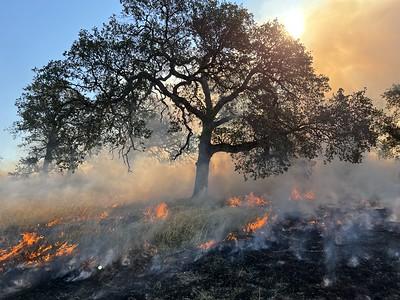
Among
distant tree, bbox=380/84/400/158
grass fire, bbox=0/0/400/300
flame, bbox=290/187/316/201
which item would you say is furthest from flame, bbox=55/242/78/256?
distant tree, bbox=380/84/400/158

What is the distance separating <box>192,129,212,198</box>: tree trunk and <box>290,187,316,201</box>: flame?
546 cm

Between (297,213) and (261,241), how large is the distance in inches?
233

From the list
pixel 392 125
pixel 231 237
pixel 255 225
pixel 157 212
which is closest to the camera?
A: pixel 231 237

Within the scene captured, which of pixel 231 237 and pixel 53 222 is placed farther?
pixel 53 222

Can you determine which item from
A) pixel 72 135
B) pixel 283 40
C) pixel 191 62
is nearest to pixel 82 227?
pixel 72 135

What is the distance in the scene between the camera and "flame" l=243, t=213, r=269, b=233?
1950 cm

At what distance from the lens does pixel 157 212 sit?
22.3 m

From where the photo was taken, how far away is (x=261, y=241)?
1819cm

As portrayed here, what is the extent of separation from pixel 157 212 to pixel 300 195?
34.5ft

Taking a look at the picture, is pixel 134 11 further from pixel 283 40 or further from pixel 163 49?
pixel 283 40

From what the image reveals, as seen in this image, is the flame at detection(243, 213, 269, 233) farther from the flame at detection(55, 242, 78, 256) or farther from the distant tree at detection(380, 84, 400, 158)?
the distant tree at detection(380, 84, 400, 158)

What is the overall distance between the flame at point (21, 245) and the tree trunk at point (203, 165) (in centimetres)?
1065

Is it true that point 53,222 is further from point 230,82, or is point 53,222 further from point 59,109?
point 230,82

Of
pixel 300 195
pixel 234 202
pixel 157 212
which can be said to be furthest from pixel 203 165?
pixel 300 195
